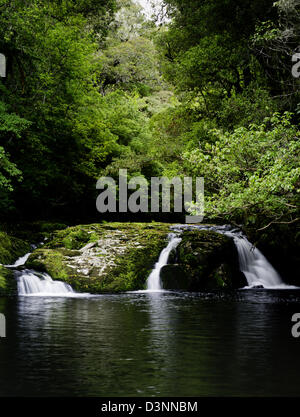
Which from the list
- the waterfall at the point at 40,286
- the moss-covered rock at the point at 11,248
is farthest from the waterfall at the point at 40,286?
the moss-covered rock at the point at 11,248

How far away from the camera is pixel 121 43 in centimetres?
4366

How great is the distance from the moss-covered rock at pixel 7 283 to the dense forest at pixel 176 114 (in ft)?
12.8

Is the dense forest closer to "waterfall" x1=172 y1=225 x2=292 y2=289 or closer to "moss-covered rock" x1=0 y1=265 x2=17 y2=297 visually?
"waterfall" x1=172 y1=225 x2=292 y2=289

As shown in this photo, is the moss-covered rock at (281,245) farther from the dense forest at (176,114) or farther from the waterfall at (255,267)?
the dense forest at (176,114)

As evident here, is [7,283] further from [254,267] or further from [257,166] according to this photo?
[254,267]

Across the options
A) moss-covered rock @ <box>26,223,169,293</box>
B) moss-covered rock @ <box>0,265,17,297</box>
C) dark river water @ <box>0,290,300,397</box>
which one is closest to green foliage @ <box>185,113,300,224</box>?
dark river water @ <box>0,290,300,397</box>

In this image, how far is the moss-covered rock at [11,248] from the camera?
18625 millimetres

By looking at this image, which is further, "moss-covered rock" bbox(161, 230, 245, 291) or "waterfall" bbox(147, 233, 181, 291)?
"moss-covered rock" bbox(161, 230, 245, 291)

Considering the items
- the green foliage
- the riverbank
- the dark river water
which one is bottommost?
the dark river water

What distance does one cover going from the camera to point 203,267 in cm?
1720

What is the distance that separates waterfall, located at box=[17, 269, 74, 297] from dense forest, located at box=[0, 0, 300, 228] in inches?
162

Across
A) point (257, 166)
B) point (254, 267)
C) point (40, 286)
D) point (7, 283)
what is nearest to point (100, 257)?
point (40, 286)

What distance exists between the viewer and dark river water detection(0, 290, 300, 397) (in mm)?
6027
